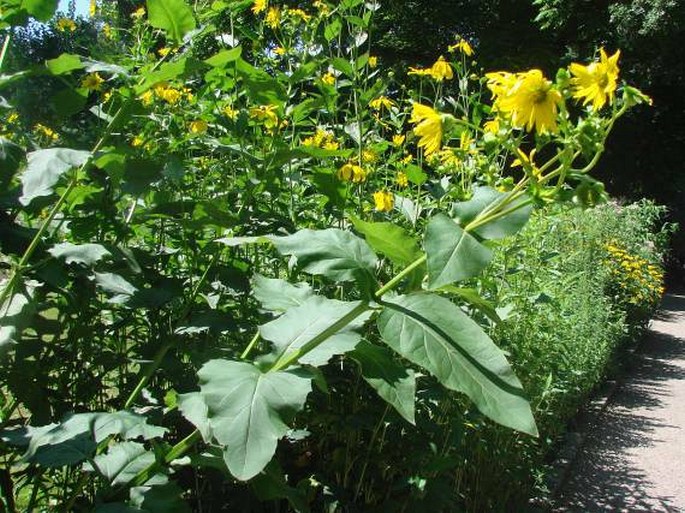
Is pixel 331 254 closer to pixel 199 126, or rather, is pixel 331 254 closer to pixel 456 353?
pixel 456 353

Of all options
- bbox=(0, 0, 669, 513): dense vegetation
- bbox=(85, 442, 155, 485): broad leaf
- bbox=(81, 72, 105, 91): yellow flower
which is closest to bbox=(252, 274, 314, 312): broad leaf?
bbox=(0, 0, 669, 513): dense vegetation

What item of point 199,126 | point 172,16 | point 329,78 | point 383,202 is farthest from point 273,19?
point 172,16

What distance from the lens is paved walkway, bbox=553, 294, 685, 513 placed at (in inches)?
154

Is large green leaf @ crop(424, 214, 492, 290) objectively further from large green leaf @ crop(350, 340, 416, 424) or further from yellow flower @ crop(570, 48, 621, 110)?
yellow flower @ crop(570, 48, 621, 110)

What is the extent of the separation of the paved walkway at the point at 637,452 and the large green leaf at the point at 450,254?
304cm

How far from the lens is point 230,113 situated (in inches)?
88.9

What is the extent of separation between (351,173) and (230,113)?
44 cm

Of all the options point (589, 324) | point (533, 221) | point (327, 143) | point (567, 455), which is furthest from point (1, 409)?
point (589, 324)

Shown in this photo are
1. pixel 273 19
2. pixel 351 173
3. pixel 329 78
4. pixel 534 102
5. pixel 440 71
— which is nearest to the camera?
pixel 534 102

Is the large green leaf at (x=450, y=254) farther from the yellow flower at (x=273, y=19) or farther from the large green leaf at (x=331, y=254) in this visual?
the yellow flower at (x=273, y=19)

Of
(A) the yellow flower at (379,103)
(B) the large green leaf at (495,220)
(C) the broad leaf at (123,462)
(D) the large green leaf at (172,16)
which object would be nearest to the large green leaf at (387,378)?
(B) the large green leaf at (495,220)

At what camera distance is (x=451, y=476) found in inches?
103

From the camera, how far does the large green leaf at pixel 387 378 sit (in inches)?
45.1

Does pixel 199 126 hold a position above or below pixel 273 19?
below
